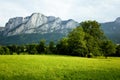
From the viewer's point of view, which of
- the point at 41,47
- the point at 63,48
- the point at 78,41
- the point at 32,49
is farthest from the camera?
the point at 41,47

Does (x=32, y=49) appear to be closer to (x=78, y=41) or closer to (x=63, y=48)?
(x=63, y=48)

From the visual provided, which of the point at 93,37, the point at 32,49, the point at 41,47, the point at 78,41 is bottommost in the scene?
the point at 32,49

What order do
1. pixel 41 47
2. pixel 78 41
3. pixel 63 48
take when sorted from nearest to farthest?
pixel 78 41 → pixel 63 48 → pixel 41 47

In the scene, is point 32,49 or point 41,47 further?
point 41,47

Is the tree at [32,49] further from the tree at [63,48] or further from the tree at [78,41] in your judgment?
the tree at [78,41]

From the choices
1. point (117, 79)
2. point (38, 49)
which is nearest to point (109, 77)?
point (117, 79)

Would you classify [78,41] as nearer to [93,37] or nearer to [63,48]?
[93,37]

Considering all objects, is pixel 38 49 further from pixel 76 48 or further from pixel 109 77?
pixel 109 77

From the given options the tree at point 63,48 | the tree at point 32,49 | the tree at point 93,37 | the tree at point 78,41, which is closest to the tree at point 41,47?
the tree at point 32,49

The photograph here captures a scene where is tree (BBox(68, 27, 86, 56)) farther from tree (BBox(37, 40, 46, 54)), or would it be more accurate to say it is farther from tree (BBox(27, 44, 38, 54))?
tree (BBox(27, 44, 38, 54))

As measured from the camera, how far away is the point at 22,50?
135125 millimetres

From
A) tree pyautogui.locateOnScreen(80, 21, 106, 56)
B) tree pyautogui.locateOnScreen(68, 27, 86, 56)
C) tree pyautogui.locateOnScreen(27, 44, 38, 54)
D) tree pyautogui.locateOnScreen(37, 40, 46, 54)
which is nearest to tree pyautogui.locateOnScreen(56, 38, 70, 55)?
tree pyautogui.locateOnScreen(37, 40, 46, 54)

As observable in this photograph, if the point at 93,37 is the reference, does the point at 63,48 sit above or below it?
below

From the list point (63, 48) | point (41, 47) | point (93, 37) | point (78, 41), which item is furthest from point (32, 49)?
point (93, 37)
